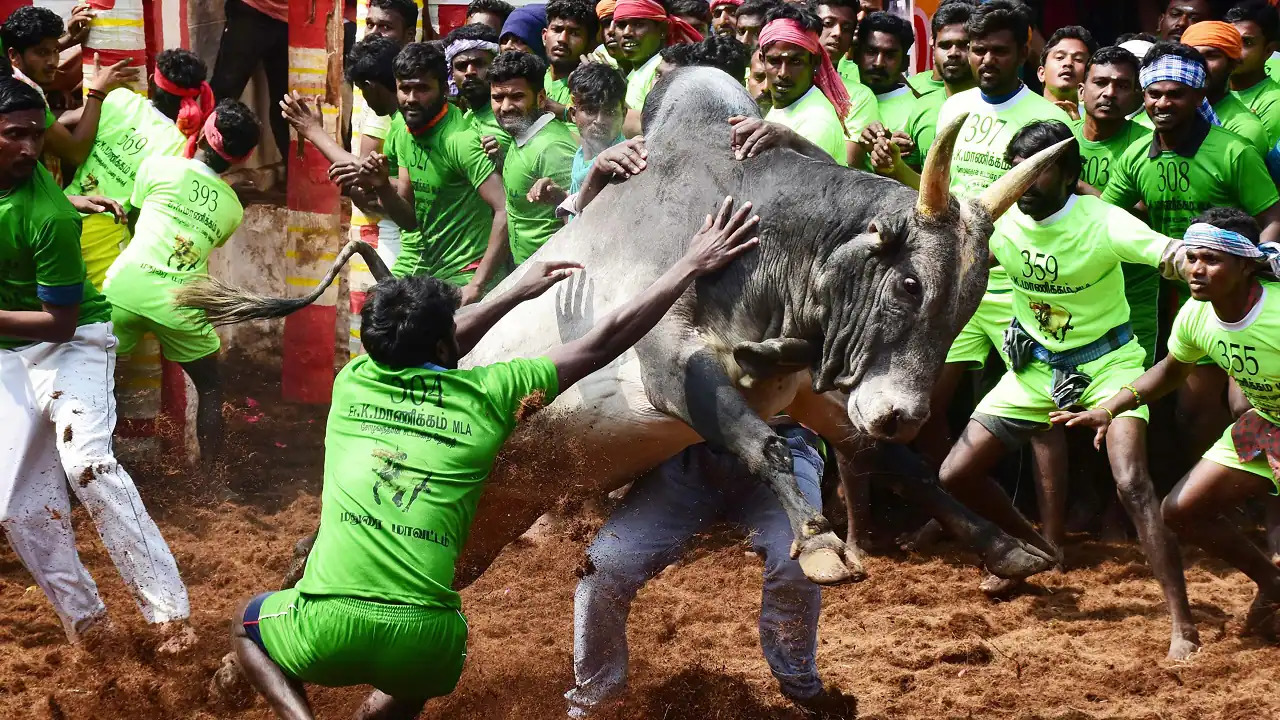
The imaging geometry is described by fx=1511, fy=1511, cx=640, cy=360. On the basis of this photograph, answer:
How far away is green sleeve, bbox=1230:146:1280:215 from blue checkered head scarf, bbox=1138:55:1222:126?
34cm

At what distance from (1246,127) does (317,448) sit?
215 inches

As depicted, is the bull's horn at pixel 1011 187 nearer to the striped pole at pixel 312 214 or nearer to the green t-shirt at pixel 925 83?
the green t-shirt at pixel 925 83

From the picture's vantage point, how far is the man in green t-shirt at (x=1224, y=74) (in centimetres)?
644

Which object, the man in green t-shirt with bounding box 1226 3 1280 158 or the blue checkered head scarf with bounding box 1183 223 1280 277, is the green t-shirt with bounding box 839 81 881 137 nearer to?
the man in green t-shirt with bounding box 1226 3 1280 158

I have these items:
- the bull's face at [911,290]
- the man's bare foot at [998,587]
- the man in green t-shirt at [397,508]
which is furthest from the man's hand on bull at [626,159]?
the man's bare foot at [998,587]

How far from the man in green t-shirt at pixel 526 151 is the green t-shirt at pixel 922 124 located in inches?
63.5

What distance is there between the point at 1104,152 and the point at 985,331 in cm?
93

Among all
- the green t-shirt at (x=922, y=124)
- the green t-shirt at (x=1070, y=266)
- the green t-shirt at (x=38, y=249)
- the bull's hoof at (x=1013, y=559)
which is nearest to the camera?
the bull's hoof at (x=1013, y=559)

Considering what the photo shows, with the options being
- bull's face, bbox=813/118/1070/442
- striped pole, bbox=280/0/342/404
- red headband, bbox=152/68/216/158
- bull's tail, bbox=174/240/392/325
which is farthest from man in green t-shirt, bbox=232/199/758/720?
striped pole, bbox=280/0/342/404

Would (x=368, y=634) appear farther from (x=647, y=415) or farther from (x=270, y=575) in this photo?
(x=270, y=575)

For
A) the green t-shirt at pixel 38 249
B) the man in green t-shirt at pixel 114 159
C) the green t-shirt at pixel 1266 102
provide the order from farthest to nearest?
1. the man in green t-shirt at pixel 114 159
2. the green t-shirt at pixel 1266 102
3. the green t-shirt at pixel 38 249

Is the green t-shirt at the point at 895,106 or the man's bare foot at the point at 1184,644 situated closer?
the man's bare foot at the point at 1184,644

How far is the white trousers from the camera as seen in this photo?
5.79 metres

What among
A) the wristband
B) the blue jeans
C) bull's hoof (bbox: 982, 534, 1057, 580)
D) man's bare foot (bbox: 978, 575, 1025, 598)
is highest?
the wristband
